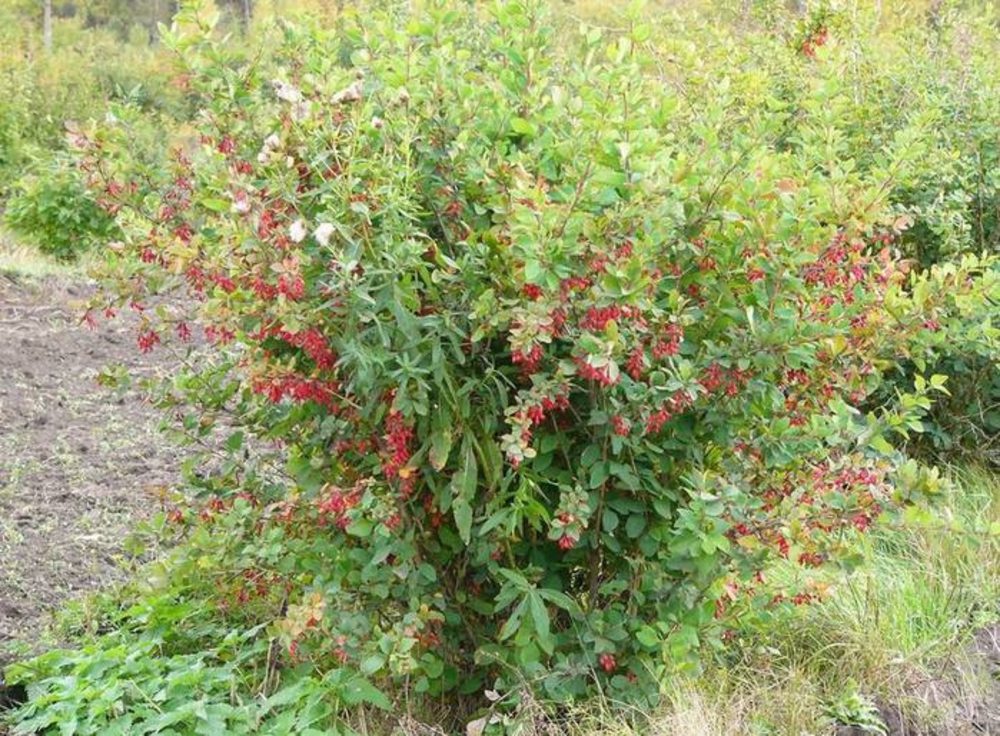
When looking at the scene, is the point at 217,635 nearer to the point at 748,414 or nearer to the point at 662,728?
the point at 662,728

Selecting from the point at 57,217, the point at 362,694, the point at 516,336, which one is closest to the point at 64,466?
the point at 362,694

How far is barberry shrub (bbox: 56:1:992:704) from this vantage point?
2.77m

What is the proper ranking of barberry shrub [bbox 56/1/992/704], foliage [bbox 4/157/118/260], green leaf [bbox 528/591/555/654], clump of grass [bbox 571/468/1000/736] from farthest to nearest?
1. foliage [bbox 4/157/118/260]
2. clump of grass [bbox 571/468/1000/736]
3. green leaf [bbox 528/591/555/654]
4. barberry shrub [bbox 56/1/992/704]

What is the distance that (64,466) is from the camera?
17.3ft

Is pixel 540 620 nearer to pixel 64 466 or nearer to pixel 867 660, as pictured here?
pixel 867 660

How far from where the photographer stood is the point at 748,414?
310 cm

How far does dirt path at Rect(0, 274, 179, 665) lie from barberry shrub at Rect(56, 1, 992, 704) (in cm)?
80

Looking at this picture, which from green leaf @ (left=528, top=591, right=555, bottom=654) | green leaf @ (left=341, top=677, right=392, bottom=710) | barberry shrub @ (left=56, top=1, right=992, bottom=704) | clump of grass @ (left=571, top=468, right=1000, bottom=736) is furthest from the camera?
clump of grass @ (left=571, top=468, right=1000, bottom=736)

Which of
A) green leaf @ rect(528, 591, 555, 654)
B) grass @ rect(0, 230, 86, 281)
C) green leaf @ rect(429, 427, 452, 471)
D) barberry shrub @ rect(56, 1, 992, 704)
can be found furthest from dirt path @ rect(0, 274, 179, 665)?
grass @ rect(0, 230, 86, 281)

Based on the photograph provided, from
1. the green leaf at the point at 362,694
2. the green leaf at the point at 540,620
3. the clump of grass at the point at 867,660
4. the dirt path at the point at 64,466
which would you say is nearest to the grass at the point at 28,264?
the dirt path at the point at 64,466

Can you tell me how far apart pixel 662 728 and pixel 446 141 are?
156 centimetres

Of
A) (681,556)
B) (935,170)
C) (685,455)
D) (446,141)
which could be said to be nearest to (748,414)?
(685,455)

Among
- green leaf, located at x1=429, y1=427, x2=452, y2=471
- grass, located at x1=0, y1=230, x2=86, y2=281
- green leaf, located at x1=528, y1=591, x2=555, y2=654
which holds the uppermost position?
green leaf, located at x1=429, y1=427, x2=452, y2=471

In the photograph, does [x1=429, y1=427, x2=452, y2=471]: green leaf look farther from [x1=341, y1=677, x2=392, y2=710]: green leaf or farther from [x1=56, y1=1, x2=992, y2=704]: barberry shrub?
[x1=341, y1=677, x2=392, y2=710]: green leaf
